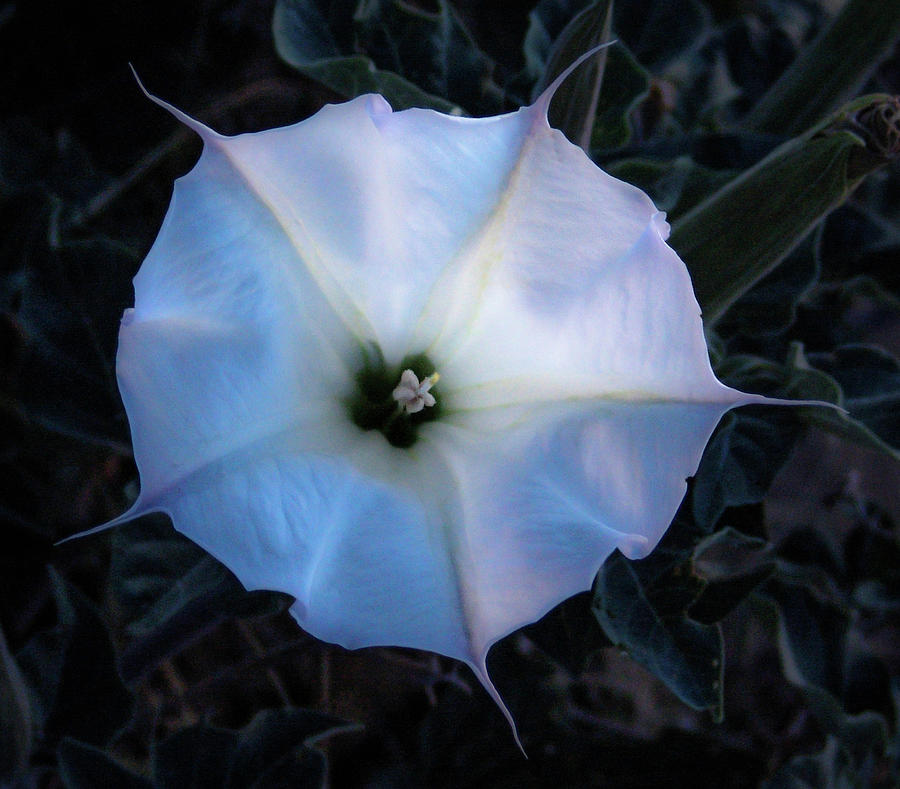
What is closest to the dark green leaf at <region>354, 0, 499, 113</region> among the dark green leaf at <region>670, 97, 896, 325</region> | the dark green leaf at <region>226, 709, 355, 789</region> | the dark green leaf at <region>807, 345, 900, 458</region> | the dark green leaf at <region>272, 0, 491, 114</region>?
the dark green leaf at <region>272, 0, 491, 114</region>

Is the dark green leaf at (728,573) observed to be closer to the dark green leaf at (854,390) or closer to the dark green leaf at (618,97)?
the dark green leaf at (854,390)

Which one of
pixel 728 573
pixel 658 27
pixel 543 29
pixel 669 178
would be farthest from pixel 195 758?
pixel 658 27

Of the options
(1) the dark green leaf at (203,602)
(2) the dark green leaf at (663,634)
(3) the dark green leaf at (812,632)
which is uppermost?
(2) the dark green leaf at (663,634)

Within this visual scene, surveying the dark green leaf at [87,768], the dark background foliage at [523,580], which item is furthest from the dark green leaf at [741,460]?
the dark green leaf at [87,768]

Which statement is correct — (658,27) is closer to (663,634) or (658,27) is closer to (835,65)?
(835,65)

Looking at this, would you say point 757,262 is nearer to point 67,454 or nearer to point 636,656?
point 636,656

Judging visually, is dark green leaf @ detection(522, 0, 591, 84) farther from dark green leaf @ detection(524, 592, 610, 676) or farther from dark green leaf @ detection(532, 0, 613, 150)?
dark green leaf @ detection(524, 592, 610, 676)

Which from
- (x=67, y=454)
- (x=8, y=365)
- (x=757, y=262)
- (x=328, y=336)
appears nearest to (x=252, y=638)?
(x=67, y=454)
